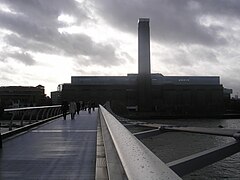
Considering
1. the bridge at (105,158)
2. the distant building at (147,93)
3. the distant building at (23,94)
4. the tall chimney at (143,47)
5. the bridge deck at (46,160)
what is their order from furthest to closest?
1. the distant building at (23,94)
2. the distant building at (147,93)
3. the tall chimney at (143,47)
4. the bridge deck at (46,160)
5. the bridge at (105,158)

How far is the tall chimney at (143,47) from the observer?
10256cm

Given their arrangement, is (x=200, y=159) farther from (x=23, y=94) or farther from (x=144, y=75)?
(x=23, y=94)

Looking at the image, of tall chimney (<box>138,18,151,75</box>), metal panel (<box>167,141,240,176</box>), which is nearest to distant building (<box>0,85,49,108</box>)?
tall chimney (<box>138,18,151,75</box>)

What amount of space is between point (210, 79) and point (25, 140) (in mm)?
114488

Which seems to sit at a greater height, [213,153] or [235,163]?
[213,153]

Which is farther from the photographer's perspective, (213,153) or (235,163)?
(235,163)

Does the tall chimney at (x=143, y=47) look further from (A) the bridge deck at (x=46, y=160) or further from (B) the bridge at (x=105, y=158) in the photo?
(A) the bridge deck at (x=46, y=160)

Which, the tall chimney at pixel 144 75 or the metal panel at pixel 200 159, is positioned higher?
the tall chimney at pixel 144 75

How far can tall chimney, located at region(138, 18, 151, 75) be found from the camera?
103 meters

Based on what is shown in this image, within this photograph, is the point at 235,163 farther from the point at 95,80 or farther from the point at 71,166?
the point at 95,80

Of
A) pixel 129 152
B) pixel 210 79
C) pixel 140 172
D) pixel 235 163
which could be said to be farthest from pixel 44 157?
pixel 210 79

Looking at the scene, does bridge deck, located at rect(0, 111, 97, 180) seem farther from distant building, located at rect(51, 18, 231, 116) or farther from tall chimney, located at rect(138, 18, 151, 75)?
tall chimney, located at rect(138, 18, 151, 75)

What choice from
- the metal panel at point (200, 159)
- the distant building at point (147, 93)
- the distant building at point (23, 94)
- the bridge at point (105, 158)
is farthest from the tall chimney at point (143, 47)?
the metal panel at point (200, 159)

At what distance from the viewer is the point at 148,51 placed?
10419 cm
